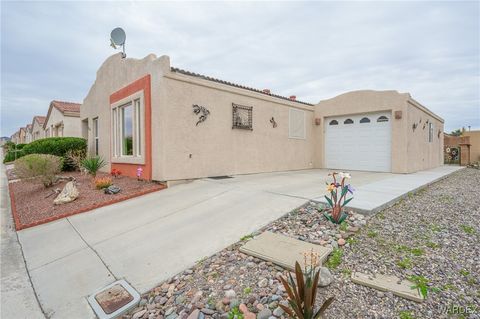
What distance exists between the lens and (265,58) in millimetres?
12961

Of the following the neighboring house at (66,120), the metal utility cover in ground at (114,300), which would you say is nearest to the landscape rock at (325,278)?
the metal utility cover in ground at (114,300)

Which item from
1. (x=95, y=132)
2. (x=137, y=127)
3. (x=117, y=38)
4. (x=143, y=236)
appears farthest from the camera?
(x=95, y=132)

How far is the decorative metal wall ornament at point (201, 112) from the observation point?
8091 millimetres

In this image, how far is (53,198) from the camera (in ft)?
22.8

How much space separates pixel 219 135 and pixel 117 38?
19.2 feet

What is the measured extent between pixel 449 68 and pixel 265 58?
419 inches

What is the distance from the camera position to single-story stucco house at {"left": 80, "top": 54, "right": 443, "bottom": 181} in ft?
25.3

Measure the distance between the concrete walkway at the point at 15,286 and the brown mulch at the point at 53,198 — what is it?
63 cm

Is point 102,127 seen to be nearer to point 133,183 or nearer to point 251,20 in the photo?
point 133,183

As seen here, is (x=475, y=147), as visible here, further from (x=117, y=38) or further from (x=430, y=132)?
(x=117, y=38)

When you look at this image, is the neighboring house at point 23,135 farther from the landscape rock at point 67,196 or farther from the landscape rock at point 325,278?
the landscape rock at point 325,278

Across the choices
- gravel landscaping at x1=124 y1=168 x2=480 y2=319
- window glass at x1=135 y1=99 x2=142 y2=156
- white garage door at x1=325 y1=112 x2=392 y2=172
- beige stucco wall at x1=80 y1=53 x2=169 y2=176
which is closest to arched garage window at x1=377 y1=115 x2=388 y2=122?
white garage door at x1=325 y1=112 x2=392 y2=172

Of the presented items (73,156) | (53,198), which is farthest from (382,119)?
(73,156)

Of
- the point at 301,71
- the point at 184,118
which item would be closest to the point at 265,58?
the point at 301,71
